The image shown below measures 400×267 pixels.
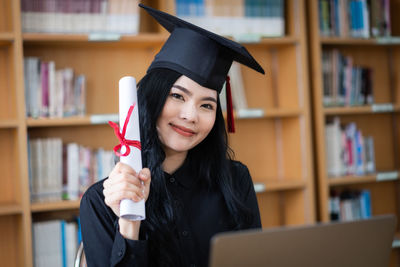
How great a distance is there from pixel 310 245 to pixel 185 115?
2.20 ft

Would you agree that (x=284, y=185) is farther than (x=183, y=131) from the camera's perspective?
Yes

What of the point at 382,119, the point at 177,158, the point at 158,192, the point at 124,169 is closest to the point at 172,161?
the point at 177,158

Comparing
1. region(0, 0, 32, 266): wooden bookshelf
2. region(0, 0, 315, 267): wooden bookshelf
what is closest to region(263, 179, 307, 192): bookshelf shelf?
region(0, 0, 315, 267): wooden bookshelf

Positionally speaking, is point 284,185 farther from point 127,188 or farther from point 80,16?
point 127,188

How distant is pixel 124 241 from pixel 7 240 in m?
1.97

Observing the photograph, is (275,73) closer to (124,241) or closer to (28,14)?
(28,14)

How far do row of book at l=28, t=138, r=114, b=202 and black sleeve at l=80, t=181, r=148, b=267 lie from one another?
136 cm

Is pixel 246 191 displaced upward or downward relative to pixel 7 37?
downward

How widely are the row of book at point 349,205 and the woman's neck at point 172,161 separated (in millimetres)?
2077

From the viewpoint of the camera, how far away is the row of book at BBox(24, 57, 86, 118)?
8.71 ft

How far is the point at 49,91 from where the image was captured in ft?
8.83

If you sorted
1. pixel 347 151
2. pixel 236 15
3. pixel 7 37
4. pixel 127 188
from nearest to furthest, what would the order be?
pixel 127 188 → pixel 7 37 → pixel 236 15 → pixel 347 151

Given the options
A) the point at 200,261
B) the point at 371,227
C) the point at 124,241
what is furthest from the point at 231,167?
the point at 371,227

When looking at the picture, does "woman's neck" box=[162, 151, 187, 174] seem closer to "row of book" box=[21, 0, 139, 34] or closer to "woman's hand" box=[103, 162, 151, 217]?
"woman's hand" box=[103, 162, 151, 217]
